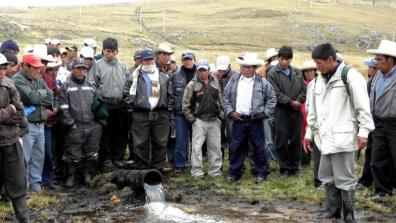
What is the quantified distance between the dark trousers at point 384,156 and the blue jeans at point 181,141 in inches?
173

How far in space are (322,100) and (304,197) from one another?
108 inches

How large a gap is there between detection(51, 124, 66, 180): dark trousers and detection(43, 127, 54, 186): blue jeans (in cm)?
55

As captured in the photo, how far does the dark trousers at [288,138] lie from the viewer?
12.9m

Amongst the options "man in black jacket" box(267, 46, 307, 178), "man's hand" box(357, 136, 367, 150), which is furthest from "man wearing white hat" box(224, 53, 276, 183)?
"man's hand" box(357, 136, 367, 150)

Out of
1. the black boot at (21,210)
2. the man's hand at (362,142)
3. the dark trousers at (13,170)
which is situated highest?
the man's hand at (362,142)

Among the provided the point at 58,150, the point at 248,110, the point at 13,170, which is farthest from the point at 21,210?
the point at 248,110

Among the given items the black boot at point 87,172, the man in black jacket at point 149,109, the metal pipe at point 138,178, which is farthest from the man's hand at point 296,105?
the black boot at point 87,172

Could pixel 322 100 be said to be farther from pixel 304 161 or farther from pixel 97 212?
pixel 304 161

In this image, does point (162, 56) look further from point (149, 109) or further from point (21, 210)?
point (21, 210)

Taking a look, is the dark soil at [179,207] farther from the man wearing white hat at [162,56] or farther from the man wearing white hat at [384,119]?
the man wearing white hat at [162,56]

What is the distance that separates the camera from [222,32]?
79.8m

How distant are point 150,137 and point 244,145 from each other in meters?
2.09

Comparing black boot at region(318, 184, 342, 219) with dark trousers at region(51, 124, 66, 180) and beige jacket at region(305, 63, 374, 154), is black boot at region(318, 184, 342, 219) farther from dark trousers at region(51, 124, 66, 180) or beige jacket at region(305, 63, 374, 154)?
dark trousers at region(51, 124, 66, 180)

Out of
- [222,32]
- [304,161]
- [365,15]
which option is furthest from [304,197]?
[365,15]
